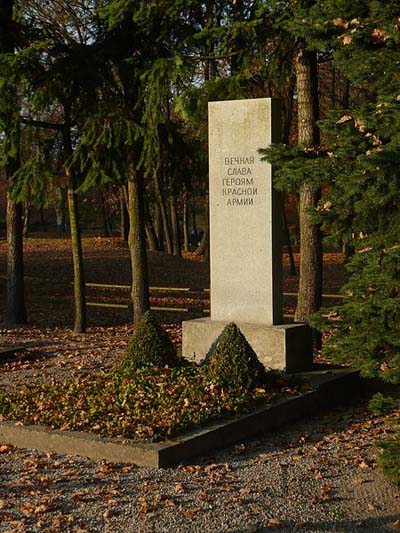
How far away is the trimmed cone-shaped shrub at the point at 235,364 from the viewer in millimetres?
8914

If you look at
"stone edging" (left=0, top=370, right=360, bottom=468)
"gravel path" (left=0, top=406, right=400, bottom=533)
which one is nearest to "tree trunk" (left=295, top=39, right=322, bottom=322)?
"stone edging" (left=0, top=370, right=360, bottom=468)

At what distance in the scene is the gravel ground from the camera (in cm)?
583

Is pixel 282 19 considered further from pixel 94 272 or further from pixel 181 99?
pixel 94 272

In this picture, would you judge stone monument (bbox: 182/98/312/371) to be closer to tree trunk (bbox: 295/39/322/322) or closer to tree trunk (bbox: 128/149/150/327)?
tree trunk (bbox: 295/39/322/322)

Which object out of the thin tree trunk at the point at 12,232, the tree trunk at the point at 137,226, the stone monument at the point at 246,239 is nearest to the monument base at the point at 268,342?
the stone monument at the point at 246,239

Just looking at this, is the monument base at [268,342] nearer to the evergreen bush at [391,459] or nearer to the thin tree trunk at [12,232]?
the evergreen bush at [391,459]

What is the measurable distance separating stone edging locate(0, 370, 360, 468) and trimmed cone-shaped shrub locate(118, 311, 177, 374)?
172cm

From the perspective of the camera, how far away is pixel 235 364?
891 cm

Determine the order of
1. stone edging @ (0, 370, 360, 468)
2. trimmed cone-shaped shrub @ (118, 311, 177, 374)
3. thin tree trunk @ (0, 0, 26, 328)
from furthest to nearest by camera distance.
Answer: thin tree trunk @ (0, 0, 26, 328)
trimmed cone-shaped shrub @ (118, 311, 177, 374)
stone edging @ (0, 370, 360, 468)

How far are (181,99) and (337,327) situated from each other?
22.2 ft

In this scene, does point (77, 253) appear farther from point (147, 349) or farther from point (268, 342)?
point (268, 342)

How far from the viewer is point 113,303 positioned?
19.9 metres

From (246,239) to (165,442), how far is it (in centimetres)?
374

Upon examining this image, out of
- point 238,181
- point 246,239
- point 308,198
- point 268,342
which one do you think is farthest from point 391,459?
point 308,198
